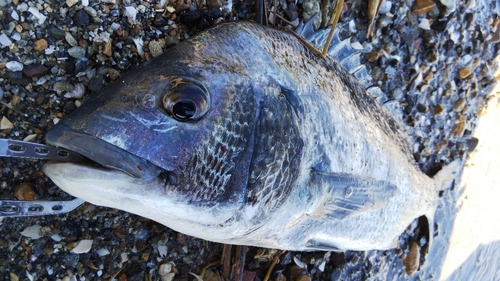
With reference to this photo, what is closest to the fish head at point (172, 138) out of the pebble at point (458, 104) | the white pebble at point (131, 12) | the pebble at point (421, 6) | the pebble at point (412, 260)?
the white pebble at point (131, 12)

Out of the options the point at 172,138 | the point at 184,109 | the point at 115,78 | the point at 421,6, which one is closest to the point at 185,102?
the point at 184,109

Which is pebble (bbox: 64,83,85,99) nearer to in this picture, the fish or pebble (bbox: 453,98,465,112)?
the fish

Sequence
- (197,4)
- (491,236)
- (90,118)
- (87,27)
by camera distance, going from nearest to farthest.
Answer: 1. (90,118)
2. (87,27)
3. (197,4)
4. (491,236)

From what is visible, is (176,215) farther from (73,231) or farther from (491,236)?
(491,236)

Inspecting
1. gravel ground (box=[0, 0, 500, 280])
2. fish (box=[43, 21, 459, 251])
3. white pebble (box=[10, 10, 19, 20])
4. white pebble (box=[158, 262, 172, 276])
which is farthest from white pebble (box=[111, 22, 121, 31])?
white pebble (box=[158, 262, 172, 276])

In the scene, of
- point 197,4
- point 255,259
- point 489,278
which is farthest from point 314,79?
point 489,278

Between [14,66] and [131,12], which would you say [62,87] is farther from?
[131,12]

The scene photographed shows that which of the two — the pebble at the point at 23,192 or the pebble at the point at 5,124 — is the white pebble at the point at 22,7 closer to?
the pebble at the point at 5,124
